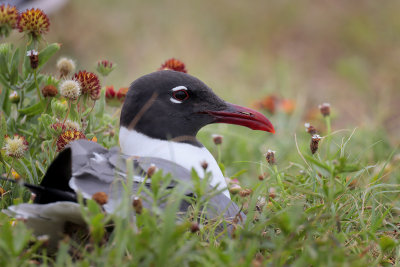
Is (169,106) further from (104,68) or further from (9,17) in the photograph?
(9,17)

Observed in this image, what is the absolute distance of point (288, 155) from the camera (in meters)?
4.36

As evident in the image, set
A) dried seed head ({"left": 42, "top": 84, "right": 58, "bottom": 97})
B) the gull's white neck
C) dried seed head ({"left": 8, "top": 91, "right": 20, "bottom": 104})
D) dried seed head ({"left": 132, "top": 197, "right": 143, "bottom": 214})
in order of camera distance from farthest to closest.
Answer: dried seed head ({"left": 8, "top": 91, "right": 20, "bottom": 104}) → dried seed head ({"left": 42, "top": 84, "right": 58, "bottom": 97}) → the gull's white neck → dried seed head ({"left": 132, "top": 197, "right": 143, "bottom": 214})

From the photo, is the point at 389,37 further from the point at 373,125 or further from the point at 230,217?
the point at 230,217

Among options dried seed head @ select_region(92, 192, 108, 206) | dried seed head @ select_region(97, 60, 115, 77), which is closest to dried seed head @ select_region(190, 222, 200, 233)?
dried seed head @ select_region(92, 192, 108, 206)

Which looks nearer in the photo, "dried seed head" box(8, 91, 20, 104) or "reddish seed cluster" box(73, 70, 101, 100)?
"reddish seed cluster" box(73, 70, 101, 100)

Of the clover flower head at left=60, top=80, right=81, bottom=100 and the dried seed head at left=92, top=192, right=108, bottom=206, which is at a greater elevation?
the clover flower head at left=60, top=80, right=81, bottom=100

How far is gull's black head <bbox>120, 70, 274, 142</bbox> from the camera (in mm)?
2473

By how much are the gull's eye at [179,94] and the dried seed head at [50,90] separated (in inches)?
28.3

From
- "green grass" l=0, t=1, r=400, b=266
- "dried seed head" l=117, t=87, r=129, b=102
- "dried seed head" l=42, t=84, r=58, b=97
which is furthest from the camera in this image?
"dried seed head" l=117, t=87, r=129, b=102

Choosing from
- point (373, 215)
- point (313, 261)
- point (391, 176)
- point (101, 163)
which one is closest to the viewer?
point (313, 261)

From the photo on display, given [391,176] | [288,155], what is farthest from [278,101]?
[391,176]

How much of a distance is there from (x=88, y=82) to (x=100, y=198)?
3.04 ft

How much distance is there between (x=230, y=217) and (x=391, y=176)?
1.73 meters

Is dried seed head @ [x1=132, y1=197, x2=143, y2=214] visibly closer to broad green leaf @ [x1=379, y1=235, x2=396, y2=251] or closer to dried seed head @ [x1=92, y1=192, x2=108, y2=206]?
dried seed head @ [x1=92, y1=192, x2=108, y2=206]
